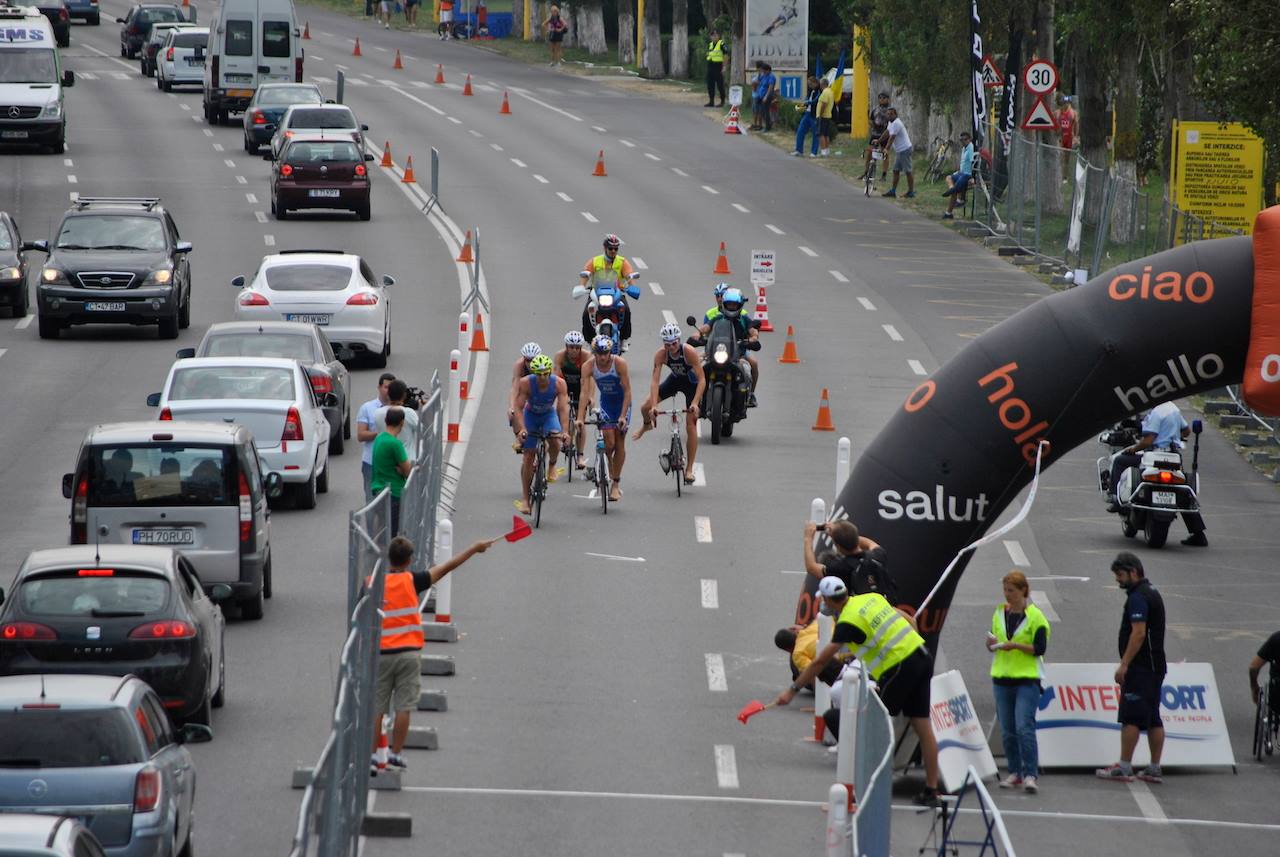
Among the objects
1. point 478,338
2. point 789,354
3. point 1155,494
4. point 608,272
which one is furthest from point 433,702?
point 789,354

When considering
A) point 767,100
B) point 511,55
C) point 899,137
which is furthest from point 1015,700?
point 511,55

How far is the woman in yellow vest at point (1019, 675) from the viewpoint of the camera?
Answer: 15430 mm

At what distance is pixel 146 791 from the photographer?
11.6 metres

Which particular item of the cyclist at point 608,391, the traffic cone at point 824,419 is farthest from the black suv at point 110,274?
the cyclist at point 608,391

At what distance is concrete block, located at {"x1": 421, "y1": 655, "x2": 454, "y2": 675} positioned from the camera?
17438 millimetres

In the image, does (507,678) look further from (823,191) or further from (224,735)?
(823,191)

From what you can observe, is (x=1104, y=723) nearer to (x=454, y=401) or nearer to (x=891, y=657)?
(x=891, y=657)

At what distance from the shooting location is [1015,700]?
1545 cm

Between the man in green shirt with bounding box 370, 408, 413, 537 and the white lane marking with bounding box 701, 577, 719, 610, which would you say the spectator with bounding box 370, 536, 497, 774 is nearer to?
the man in green shirt with bounding box 370, 408, 413, 537

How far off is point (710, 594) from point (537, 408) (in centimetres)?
308

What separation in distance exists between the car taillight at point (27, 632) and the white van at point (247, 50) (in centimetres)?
4550

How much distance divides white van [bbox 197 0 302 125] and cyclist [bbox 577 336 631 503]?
38.1 metres

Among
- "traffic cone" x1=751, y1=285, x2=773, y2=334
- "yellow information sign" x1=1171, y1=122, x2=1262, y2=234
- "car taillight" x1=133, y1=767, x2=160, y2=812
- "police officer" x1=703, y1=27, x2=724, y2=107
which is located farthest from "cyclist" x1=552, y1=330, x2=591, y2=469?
"police officer" x1=703, y1=27, x2=724, y2=107

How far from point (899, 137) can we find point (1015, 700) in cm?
3497
